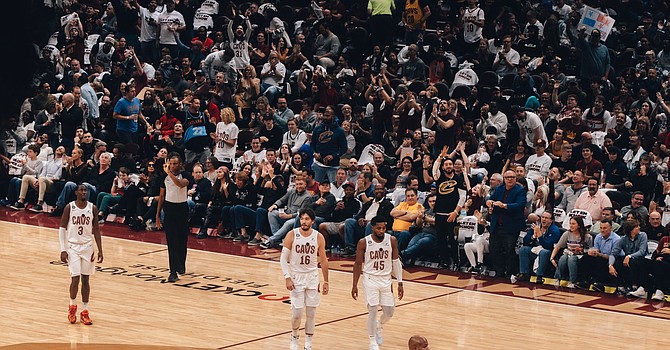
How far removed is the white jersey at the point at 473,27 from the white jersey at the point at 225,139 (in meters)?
6.90

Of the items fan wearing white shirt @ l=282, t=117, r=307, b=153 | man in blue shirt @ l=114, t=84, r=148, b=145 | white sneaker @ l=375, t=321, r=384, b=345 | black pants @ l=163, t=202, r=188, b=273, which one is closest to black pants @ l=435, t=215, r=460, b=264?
black pants @ l=163, t=202, r=188, b=273

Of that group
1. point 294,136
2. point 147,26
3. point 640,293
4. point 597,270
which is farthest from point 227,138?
point 640,293

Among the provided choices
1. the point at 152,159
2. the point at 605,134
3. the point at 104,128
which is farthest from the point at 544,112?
the point at 104,128

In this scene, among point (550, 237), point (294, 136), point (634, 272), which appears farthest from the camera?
point (294, 136)

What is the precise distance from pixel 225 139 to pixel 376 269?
1022cm

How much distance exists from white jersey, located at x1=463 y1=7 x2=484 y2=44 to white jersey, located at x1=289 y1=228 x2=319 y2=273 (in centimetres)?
1356

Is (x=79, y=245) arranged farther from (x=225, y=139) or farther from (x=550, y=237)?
(x=225, y=139)

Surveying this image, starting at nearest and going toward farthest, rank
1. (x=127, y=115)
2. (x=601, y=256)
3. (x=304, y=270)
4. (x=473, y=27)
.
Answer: (x=304, y=270) < (x=601, y=256) < (x=127, y=115) < (x=473, y=27)

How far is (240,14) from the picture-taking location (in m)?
26.5

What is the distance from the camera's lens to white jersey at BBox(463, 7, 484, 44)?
23875 millimetres

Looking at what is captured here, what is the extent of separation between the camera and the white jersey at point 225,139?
21.1 m

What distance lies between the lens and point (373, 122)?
69.4ft

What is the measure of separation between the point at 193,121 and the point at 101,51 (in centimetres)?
647

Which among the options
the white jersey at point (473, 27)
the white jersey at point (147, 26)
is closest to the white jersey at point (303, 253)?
the white jersey at point (473, 27)
